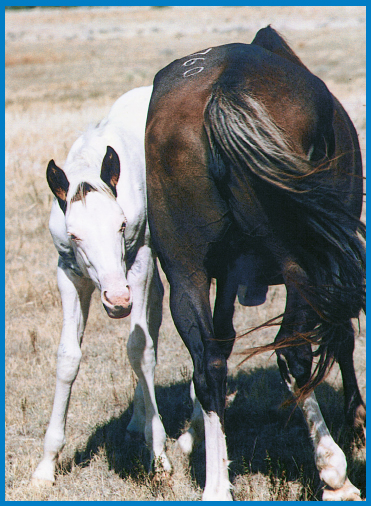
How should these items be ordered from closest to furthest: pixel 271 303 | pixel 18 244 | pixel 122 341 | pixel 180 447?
pixel 180 447, pixel 122 341, pixel 271 303, pixel 18 244

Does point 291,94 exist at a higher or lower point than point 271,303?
higher

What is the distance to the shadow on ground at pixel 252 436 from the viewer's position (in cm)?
363

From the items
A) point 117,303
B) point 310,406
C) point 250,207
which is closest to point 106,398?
point 310,406

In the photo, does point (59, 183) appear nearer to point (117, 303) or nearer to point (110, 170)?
point (110, 170)

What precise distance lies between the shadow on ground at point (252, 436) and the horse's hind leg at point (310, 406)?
21 centimetres

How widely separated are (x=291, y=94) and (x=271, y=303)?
135 inches

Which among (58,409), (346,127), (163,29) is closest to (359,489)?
(58,409)

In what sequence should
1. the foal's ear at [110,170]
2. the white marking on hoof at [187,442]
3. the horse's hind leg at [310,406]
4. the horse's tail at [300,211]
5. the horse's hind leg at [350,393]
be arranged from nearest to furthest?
the horse's tail at [300,211], the horse's hind leg at [310,406], the foal's ear at [110,170], the white marking on hoof at [187,442], the horse's hind leg at [350,393]

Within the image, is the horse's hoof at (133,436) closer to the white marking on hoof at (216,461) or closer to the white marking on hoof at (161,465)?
the white marking on hoof at (161,465)

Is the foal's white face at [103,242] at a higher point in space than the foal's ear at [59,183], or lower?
lower

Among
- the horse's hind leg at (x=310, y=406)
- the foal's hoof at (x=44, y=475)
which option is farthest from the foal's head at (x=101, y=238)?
the foal's hoof at (x=44, y=475)

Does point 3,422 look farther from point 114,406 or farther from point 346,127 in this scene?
point 346,127

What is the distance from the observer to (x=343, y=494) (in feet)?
10.3

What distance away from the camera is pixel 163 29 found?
160 ft
